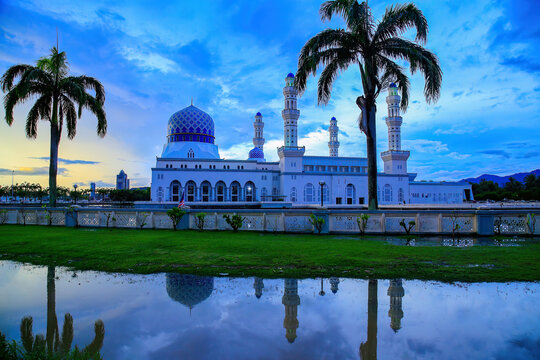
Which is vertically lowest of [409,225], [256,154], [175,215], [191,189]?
[409,225]

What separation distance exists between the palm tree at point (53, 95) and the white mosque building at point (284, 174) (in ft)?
93.4

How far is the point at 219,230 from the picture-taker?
14.0 metres

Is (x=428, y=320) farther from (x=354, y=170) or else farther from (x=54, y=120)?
(x=354, y=170)

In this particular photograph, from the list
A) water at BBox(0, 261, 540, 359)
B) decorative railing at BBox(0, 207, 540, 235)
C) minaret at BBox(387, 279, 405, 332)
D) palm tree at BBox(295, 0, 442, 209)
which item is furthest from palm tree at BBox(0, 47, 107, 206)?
minaret at BBox(387, 279, 405, 332)

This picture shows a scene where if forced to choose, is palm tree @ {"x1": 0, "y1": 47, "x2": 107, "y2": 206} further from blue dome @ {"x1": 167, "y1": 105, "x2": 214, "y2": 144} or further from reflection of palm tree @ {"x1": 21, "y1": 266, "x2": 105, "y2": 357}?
blue dome @ {"x1": 167, "y1": 105, "x2": 214, "y2": 144}

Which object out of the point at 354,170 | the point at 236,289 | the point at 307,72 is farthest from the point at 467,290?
the point at 354,170

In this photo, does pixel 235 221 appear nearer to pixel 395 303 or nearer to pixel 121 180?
pixel 395 303

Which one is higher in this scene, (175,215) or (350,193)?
(350,193)

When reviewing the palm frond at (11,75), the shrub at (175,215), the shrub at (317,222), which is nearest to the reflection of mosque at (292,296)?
the shrub at (317,222)

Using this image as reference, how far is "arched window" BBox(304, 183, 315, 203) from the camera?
5225 cm

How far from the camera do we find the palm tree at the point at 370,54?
15508 mm

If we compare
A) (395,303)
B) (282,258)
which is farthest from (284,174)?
(395,303)

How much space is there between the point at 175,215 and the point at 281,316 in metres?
10.8

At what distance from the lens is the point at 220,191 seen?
5281 centimetres
